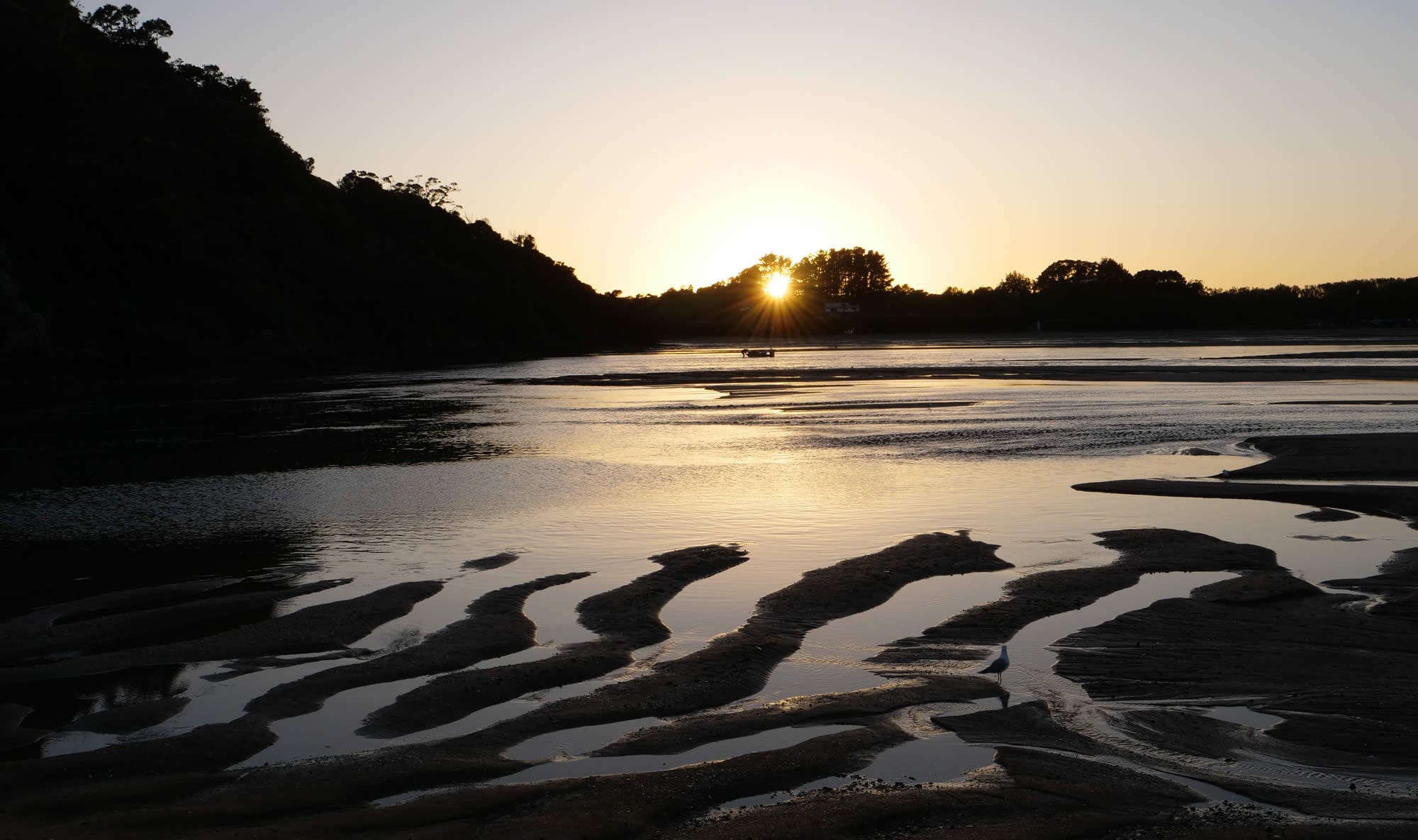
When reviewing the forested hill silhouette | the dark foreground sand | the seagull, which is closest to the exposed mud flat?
the dark foreground sand

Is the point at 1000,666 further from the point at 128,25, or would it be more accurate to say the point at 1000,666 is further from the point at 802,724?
the point at 128,25

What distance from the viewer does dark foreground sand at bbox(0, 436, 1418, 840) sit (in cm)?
777

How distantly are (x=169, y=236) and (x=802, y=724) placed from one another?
106 meters

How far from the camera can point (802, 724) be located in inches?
395

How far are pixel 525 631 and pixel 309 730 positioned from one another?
12.3 feet

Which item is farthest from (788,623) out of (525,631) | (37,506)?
(37,506)

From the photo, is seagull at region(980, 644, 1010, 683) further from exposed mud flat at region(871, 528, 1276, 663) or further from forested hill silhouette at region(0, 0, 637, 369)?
forested hill silhouette at region(0, 0, 637, 369)

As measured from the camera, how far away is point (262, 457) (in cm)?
3478

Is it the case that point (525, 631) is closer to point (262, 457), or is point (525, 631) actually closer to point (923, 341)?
point (262, 457)

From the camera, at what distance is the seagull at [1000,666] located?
11.1 metres

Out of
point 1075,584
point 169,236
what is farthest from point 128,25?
point 1075,584

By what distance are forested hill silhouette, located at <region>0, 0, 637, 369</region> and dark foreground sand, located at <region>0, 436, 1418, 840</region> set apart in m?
76.1

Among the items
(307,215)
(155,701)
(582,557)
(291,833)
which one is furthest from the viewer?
(307,215)

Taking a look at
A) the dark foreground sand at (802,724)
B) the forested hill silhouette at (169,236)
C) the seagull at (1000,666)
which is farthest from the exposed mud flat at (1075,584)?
the forested hill silhouette at (169,236)
